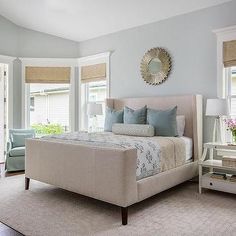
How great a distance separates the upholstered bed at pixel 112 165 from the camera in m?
2.70

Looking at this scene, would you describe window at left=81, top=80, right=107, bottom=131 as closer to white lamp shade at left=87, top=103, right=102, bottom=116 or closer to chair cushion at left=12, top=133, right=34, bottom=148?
white lamp shade at left=87, top=103, right=102, bottom=116

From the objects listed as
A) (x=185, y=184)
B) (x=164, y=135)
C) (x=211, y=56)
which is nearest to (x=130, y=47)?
(x=211, y=56)

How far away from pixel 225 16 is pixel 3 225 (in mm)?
4063

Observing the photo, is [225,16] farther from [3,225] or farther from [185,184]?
[3,225]

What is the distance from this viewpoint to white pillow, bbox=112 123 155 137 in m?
3.88

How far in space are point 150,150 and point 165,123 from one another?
0.99 meters

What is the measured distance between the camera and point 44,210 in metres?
3.00

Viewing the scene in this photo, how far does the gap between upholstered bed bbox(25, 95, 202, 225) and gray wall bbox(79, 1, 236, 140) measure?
0.33 meters

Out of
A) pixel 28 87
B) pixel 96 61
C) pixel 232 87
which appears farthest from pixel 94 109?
pixel 232 87

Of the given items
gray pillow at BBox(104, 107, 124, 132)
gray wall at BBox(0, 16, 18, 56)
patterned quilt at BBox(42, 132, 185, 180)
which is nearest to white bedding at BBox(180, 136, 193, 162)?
patterned quilt at BBox(42, 132, 185, 180)

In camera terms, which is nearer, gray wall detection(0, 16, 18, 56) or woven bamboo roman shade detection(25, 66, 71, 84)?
gray wall detection(0, 16, 18, 56)

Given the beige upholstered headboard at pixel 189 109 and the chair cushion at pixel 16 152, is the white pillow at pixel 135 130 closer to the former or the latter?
the beige upholstered headboard at pixel 189 109

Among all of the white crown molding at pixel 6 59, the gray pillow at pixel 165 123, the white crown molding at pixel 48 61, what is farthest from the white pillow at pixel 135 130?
the white crown molding at pixel 6 59

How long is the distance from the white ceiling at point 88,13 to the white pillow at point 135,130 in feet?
6.65
